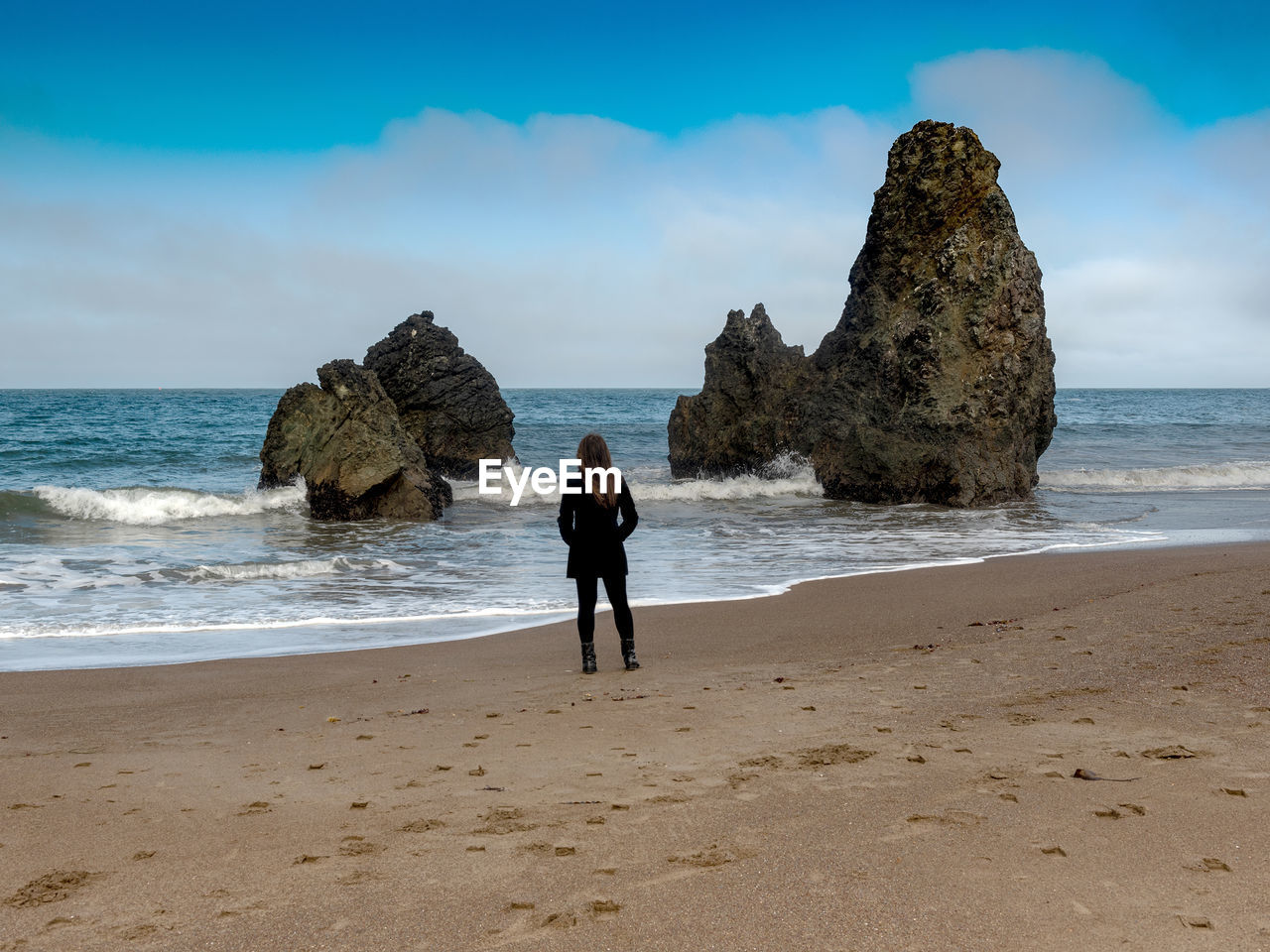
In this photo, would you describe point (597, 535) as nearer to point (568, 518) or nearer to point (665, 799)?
point (568, 518)

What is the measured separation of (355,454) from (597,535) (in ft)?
35.7

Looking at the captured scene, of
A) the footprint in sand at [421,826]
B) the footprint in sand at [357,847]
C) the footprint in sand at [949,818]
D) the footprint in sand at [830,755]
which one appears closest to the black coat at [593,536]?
the footprint in sand at [830,755]

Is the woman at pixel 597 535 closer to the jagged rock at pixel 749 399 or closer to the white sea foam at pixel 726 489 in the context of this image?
the white sea foam at pixel 726 489

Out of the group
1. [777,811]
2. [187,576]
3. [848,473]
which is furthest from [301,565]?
[848,473]

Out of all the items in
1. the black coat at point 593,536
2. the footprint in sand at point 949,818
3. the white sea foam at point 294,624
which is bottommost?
the white sea foam at point 294,624

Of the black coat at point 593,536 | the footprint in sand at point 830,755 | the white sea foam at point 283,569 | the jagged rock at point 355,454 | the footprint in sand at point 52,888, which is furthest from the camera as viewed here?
the jagged rock at point 355,454

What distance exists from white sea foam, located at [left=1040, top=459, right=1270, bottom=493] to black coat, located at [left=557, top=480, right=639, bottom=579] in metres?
17.7

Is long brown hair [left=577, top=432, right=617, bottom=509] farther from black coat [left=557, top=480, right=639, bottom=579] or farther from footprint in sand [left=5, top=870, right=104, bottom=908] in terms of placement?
footprint in sand [left=5, top=870, right=104, bottom=908]

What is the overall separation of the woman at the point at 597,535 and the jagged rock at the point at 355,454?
10.4 meters

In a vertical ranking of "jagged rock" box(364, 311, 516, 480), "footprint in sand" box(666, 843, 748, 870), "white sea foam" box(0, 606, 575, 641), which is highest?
"jagged rock" box(364, 311, 516, 480)

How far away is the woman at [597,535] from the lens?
23.0 feet

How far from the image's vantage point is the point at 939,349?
60.4 feet

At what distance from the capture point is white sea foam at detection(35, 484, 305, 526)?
17.7m

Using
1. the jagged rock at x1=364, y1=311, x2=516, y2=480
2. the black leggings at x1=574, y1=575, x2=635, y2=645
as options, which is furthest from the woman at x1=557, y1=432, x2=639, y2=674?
the jagged rock at x1=364, y1=311, x2=516, y2=480
